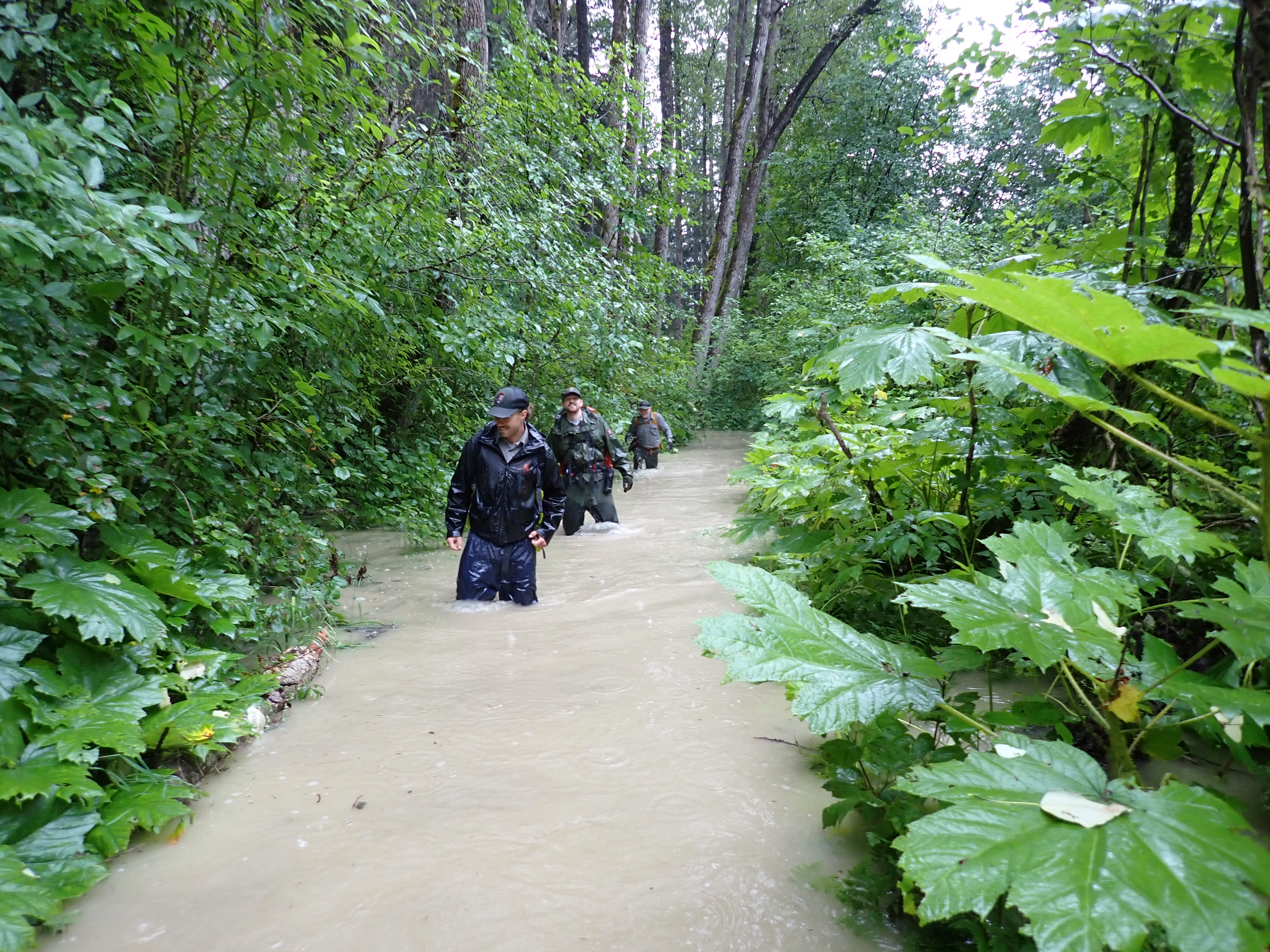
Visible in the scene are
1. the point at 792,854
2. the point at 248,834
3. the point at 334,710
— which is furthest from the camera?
the point at 334,710

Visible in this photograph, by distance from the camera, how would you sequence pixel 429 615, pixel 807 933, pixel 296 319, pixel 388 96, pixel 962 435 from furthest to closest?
pixel 388 96 < pixel 429 615 < pixel 296 319 < pixel 962 435 < pixel 807 933

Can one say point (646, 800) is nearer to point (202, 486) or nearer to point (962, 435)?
point (962, 435)

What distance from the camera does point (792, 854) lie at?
87.8 inches

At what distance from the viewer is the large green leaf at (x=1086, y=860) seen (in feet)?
2.97

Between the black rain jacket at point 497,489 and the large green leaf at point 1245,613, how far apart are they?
14.5ft

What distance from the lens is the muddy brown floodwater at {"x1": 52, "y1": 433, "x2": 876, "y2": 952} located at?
2000mm

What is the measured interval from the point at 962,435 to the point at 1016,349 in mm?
935

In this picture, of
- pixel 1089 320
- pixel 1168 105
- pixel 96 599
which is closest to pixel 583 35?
pixel 1168 105

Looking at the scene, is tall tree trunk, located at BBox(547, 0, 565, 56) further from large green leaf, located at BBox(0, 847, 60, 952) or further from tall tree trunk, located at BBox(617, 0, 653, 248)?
large green leaf, located at BBox(0, 847, 60, 952)

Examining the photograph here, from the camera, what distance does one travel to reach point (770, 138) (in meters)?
18.6

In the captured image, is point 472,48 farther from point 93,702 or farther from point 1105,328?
point 1105,328

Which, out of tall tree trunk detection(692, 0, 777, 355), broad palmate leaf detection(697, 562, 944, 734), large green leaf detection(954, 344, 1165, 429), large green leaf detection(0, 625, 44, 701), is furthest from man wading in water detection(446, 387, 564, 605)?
tall tree trunk detection(692, 0, 777, 355)

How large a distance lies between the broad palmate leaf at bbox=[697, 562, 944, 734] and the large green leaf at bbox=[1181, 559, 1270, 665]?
0.61 m

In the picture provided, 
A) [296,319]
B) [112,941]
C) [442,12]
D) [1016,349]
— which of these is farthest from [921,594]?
[442,12]
